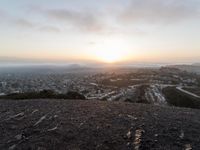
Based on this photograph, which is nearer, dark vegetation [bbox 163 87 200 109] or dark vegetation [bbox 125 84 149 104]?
dark vegetation [bbox 163 87 200 109]

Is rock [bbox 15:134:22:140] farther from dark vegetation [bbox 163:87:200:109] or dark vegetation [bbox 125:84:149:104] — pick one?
dark vegetation [bbox 163:87:200:109]

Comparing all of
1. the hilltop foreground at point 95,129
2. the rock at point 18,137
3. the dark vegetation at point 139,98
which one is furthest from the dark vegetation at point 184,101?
Answer: the rock at point 18,137

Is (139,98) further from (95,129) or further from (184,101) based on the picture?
(95,129)

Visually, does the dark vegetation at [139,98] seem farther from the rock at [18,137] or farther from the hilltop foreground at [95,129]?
the rock at [18,137]

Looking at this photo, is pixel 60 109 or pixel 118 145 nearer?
pixel 118 145

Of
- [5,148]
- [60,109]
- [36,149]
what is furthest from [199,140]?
[60,109]

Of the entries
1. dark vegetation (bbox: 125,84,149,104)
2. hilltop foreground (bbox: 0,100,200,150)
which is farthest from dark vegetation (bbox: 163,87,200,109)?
hilltop foreground (bbox: 0,100,200,150)

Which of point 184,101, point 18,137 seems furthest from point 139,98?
point 18,137

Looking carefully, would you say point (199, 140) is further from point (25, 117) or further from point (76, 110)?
point (25, 117)
